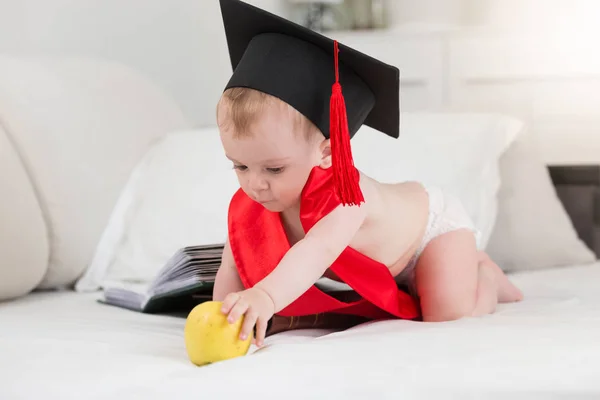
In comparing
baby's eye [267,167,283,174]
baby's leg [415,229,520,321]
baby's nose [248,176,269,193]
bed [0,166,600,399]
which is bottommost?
baby's leg [415,229,520,321]

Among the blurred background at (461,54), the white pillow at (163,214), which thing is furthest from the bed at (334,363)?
the blurred background at (461,54)

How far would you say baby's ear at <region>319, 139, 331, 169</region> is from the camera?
116 cm

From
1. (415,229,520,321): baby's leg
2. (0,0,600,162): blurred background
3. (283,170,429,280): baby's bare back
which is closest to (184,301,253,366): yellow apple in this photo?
(283,170,429,280): baby's bare back

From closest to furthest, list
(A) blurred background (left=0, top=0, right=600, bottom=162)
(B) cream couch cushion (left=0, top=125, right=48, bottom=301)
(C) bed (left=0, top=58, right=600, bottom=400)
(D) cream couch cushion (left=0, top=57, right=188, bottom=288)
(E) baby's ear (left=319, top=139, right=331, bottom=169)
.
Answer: (C) bed (left=0, top=58, right=600, bottom=400)
(E) baby's ear (left=319, top=139, right=331, bottom=169)
(B) cream couch cushion (left=0, top=125, right=48, bottom=301)
(D) cream couch cushion (left=0, top=57, right=188, bottom=288)
(A) blurred background (left=0, top=0, right=600, bottom=162)

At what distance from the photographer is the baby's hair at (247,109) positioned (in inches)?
42.9

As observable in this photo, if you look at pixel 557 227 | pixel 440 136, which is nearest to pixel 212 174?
pixel 440 136

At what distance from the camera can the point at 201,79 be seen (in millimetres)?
2926

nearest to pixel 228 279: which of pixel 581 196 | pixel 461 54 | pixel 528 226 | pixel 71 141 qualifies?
pixel 71 141

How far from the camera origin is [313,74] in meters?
1.12

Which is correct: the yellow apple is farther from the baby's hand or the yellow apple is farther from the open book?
the open book

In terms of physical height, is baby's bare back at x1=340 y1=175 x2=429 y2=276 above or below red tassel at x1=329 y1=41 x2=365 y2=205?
below

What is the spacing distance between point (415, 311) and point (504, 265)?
62cm

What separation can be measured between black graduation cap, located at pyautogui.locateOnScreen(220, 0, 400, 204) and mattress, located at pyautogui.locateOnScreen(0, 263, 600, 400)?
0.81ft

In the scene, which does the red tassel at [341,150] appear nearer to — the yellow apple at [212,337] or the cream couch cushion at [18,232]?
the yellow apple at [212,337]
